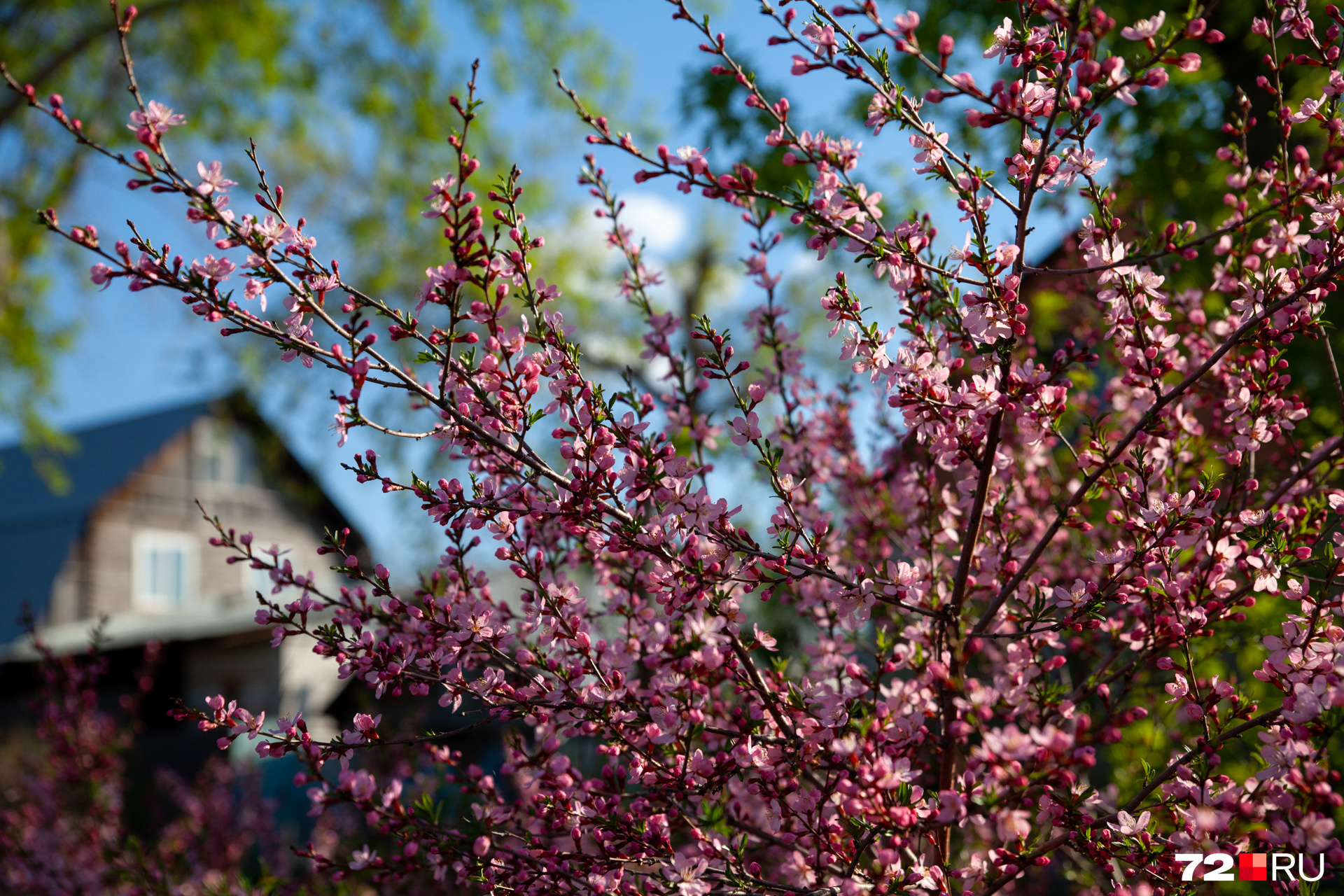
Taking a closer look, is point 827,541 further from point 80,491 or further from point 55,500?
point 55,500

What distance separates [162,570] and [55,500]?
10.8ft

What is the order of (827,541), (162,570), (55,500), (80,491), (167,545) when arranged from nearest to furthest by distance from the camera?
(827,541) → (80,491) → (55,500) → (162,570) → (167,545)

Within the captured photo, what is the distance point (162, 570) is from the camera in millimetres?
24281

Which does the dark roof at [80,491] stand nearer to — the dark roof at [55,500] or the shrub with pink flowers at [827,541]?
the dark roof at [55,500]

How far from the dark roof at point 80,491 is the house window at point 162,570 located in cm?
159

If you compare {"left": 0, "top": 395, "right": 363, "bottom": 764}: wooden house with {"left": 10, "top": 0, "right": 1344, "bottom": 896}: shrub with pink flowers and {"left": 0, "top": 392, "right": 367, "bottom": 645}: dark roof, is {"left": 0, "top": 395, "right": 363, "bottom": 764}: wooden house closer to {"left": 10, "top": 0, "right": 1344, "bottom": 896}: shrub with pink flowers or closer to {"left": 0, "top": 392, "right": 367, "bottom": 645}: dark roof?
{"left": 0, "top": 392, "right": 367, "bottom": 645}: dark roof

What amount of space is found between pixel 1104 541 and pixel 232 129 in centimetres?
1369

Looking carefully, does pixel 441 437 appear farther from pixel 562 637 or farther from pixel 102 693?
pixel 102 693

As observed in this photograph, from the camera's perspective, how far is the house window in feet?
77.8

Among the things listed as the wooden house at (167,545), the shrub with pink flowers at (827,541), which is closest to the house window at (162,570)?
the wooden house at (167,545)

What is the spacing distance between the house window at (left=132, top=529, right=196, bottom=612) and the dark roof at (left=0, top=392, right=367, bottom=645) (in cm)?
159

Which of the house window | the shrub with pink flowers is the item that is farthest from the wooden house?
the shrub with pink flowers

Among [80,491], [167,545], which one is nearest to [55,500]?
[80,491]

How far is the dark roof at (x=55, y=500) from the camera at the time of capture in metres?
22.5
